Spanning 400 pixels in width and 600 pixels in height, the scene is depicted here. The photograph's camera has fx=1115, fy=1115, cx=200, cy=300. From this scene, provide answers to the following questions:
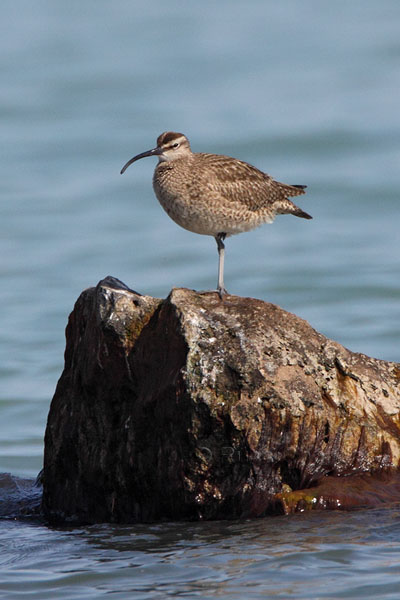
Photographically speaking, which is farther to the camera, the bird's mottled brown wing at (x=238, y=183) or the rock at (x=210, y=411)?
the bird's mottled brown wing at (x=238, y=183)

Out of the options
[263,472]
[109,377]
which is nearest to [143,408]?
[109,377]

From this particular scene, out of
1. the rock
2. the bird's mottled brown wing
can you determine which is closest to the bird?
the bird's mottled brown wing

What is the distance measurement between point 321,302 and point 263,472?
9501 mm

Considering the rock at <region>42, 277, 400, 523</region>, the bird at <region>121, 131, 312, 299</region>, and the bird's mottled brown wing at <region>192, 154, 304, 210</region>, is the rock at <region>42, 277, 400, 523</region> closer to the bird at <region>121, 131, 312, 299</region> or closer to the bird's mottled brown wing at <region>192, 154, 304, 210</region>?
the bird at <region>121, 131, 312, 299</region>

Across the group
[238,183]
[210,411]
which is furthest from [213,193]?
[210,411]

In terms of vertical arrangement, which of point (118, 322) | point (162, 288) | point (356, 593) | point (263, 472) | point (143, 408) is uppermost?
point (162, 288)

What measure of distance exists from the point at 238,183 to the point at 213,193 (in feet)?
1.60

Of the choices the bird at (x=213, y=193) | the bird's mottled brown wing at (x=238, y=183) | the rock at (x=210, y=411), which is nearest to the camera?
the rock at (x=210, y=411)

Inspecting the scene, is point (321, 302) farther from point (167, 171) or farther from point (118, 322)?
point (118, 322)

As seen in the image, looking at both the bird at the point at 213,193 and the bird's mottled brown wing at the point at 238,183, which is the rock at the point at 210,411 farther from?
the bird's mottled brown wing at the point at 238,183

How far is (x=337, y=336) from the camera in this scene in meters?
15.1

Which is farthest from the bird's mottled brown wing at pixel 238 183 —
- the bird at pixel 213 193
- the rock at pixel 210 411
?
the rock at pixel 210 411

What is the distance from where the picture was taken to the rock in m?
7.32

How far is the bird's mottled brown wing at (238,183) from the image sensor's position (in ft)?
33.0
